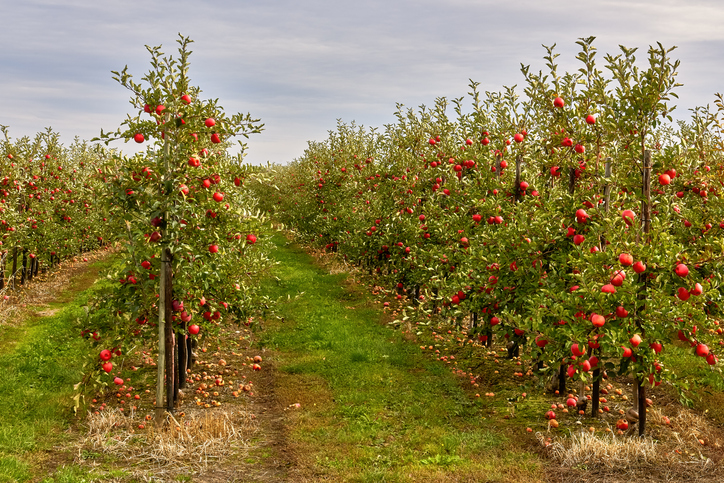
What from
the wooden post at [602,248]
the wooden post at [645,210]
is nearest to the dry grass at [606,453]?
the wooden post at [645,210]

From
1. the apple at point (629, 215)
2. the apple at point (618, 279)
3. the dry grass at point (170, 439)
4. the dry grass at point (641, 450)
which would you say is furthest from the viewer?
the dry grass at point (170, 439)

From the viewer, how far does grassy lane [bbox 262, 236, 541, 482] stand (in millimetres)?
7008

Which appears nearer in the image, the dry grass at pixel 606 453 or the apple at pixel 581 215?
the dry grass at pixel 606 453

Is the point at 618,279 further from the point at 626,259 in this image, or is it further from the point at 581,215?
the point at 581,215

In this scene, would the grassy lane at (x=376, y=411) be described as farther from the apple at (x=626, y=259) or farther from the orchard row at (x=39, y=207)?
the orchard row at (x=39, y=207)

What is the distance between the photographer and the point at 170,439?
7.49m

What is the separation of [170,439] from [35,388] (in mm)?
3843

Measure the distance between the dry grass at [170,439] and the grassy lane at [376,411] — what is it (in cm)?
91

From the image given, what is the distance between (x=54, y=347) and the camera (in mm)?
12016

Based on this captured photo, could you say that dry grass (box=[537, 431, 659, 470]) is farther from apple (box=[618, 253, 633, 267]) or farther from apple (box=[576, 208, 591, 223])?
apple (box=[576, 208, 591, 223])

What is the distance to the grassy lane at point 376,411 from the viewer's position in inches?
276

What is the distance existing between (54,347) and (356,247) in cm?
870

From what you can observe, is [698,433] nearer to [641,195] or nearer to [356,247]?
[641,195]

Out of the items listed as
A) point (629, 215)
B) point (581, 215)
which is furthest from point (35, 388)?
point (629, 215)
